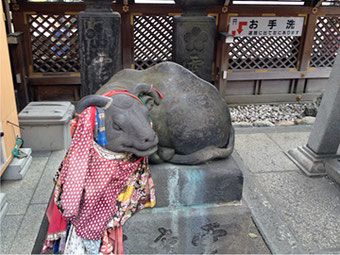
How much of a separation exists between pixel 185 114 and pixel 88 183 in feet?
2.98

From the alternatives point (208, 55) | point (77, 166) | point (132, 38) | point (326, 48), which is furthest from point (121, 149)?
point (326, 48)

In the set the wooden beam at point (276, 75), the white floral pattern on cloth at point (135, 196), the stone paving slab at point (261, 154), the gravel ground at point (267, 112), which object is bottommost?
the gravel ground at point (267, 112)

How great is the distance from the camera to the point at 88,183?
211 centimetres

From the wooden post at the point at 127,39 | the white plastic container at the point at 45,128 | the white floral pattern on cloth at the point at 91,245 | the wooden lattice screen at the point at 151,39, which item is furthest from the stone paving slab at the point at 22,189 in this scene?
the wooden lattice screen at the point at 151,39

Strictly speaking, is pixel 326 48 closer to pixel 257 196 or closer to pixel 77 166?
pixel 257 196

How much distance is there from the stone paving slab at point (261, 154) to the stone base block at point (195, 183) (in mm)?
1574

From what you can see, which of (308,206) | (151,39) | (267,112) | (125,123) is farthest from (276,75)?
(125,123)

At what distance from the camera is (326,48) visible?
7668 millimetres

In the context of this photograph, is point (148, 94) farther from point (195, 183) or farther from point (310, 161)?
point (310, 161)

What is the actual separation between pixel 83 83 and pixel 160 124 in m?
1.95

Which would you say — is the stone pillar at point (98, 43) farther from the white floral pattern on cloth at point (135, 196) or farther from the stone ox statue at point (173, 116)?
the white floral pattern on cloth at point (135, 196)

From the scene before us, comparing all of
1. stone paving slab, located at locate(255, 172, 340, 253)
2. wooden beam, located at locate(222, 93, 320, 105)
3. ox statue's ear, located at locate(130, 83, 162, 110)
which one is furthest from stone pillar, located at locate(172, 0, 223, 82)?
ox statue's ear, located at locate(130, 83, 162, 110)

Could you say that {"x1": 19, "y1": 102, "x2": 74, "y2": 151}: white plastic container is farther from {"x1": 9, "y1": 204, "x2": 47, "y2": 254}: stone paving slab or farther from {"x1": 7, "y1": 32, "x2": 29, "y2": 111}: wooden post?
{"x1": 7, "y1": 32, "x2": 29, "y2": 111}: wooden post

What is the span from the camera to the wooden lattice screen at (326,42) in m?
7.42
